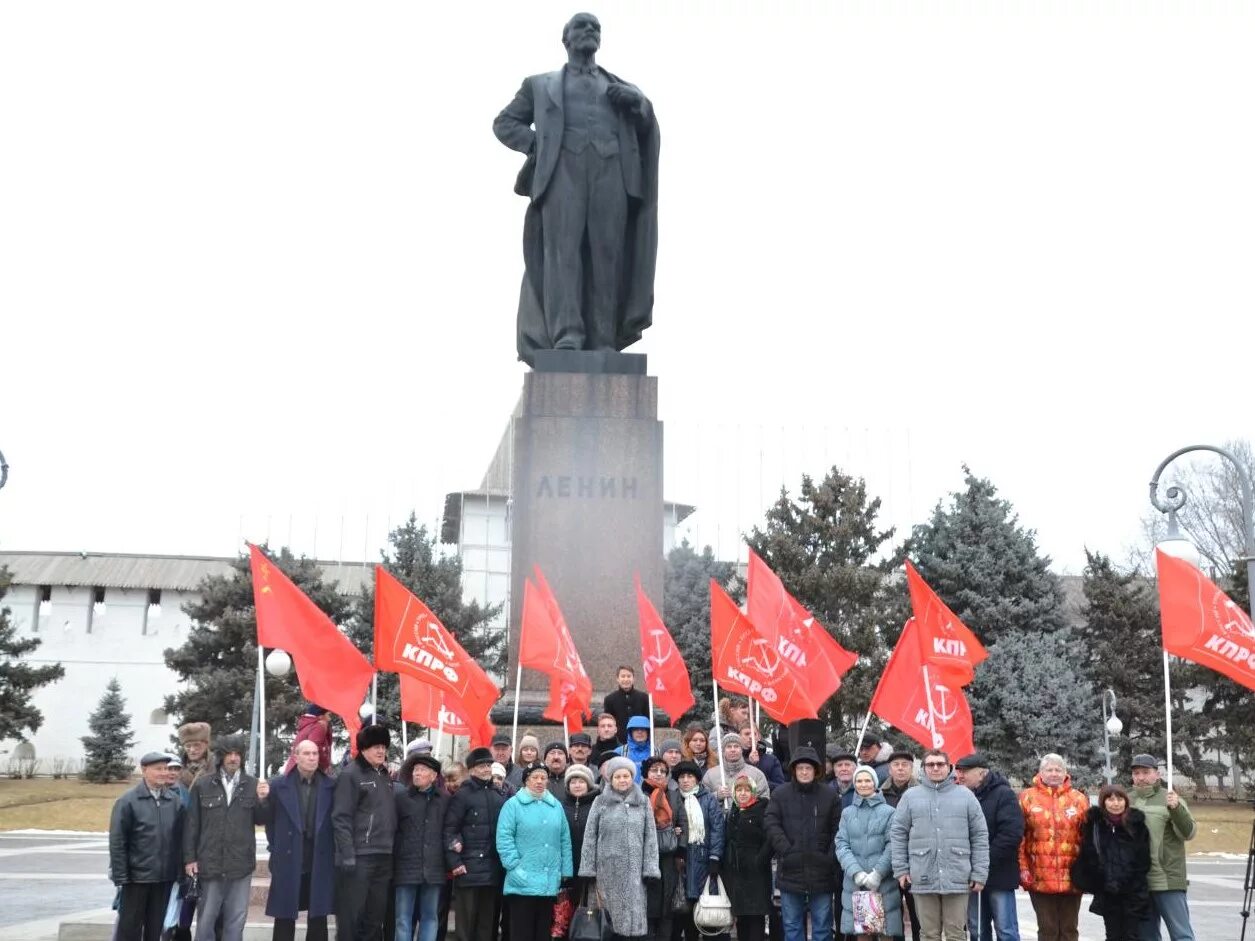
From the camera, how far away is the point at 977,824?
8109 mm

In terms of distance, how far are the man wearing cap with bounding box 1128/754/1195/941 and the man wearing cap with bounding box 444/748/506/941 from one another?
4.22 meters

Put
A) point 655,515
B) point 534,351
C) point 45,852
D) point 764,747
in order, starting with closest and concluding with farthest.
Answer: point 764,747, point 655,515, point 534,351, point 45,852

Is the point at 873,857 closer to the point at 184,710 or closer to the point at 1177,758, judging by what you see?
the point at 184,710

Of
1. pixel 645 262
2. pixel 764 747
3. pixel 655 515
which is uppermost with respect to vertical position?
pixel 645 262

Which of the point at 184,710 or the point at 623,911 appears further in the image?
the point at 184,710

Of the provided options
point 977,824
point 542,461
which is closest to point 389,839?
point 977,824

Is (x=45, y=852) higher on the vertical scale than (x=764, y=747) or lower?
lower

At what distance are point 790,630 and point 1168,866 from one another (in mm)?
3153

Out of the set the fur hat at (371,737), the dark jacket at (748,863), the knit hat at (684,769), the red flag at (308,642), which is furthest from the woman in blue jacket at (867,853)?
the red flag at (308,642)

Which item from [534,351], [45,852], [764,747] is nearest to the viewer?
[764,747]

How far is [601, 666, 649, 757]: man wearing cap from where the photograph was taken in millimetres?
10664

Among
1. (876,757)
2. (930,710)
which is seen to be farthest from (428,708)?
(930,710)

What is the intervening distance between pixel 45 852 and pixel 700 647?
15.9 meters

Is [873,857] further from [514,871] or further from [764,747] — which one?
[764,747]
